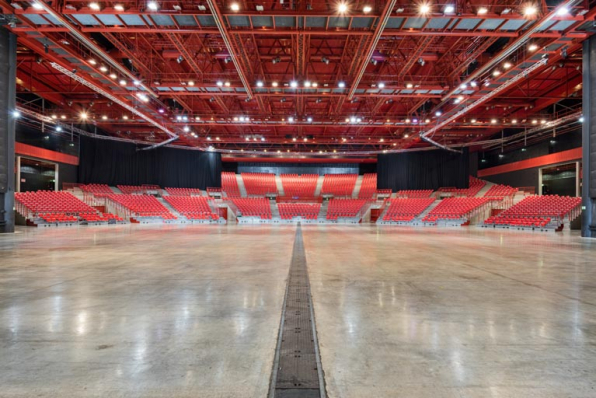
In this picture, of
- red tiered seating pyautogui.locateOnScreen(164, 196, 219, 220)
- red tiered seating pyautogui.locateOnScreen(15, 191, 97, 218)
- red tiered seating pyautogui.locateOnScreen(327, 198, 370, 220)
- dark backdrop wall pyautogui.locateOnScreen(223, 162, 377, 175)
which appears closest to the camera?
red tiered seating pyautogui.locateOnScreen(15, 191, 97, 218)

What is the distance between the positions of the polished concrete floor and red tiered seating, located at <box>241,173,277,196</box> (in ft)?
112

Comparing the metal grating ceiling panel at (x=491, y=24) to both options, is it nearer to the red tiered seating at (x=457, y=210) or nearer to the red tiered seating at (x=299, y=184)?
the red tiered seating at (x=457, y=210)

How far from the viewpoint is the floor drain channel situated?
6.35 ft

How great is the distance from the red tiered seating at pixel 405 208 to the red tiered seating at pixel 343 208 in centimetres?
299

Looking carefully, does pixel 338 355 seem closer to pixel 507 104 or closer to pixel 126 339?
pixel 126 339

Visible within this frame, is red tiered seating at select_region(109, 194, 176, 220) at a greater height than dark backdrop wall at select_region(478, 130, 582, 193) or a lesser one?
lesser

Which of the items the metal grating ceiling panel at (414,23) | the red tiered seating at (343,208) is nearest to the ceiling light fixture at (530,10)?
the metal grating ceiling panel at (414,23)

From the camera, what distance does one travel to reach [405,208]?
1180 inches

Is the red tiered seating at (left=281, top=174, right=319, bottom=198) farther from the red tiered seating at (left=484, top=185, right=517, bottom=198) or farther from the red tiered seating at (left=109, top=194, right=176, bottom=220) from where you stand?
the red tiered seating at (left=484, top=185, right=517, bottom=198)

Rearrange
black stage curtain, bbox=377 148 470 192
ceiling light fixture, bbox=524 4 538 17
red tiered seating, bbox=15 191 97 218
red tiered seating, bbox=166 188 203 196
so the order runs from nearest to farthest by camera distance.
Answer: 1. ceiling light fixture, bbox=524 4 538 17
2. red tiered seating, bbox=15 191 97 218
3. red tiered seating, bbox=166 188 203 196
4. black stage curtain, bbox=377 148 470 192

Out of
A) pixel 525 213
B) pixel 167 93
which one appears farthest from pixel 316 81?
pixel 525 213

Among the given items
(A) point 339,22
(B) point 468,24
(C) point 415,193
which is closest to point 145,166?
(A) point 339,22

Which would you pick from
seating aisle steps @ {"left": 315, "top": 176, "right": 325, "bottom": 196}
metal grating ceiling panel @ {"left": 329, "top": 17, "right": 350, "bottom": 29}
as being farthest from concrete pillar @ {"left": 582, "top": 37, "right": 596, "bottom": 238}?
seating aisle steps @ {"left": 315, "top": 176, "right": 325, "bottom": 196}

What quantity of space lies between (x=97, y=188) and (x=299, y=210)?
19140 millimetres
